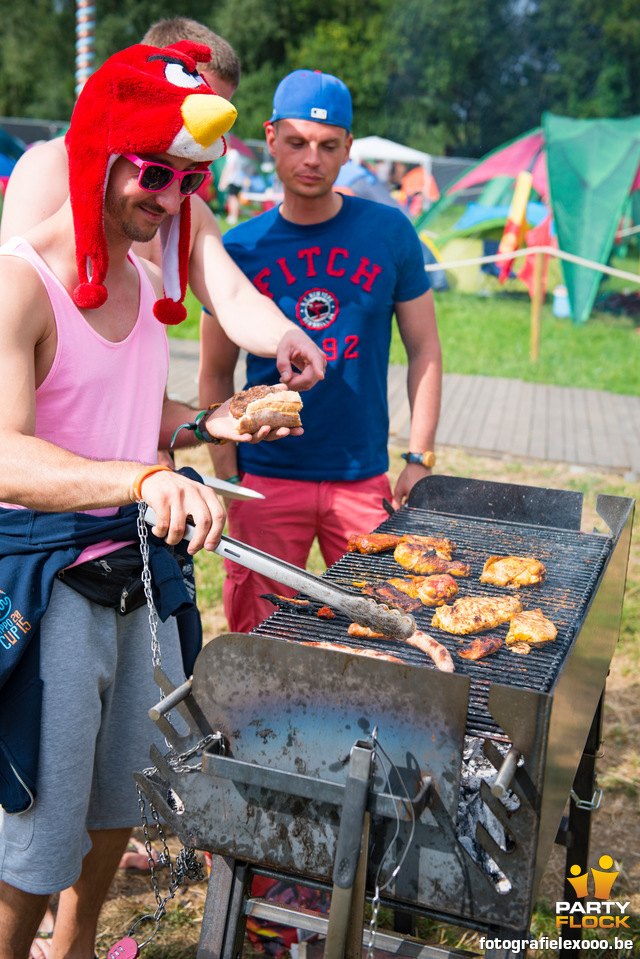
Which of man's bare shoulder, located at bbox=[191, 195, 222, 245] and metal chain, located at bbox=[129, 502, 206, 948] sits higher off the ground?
man's bare shoulder, located at bbox=[191, 195, 222, 245]

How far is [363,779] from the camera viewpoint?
4.81ft

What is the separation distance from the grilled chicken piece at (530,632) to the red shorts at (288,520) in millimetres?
1154

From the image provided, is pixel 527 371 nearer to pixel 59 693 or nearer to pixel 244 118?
pixel 59 693

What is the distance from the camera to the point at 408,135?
25.2 metres

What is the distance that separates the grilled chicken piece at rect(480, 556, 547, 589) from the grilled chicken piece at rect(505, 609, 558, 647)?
27 centimetres

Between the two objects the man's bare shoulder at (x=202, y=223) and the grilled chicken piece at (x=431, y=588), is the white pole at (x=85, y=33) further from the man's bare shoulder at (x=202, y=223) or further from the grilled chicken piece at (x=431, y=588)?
the grilled chicken piece at (x=431, y=588)

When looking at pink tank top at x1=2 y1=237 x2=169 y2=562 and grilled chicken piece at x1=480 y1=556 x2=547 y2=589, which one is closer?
pink tank top at x1=2 y1=237 x2=169 y2=562

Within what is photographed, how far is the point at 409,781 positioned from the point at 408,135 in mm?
26164

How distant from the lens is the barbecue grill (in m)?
1.52

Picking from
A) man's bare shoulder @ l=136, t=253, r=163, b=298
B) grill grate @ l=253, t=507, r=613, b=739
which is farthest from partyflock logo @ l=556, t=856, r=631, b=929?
man's bare shoulder @ l=136, t=253, r=163, b=298

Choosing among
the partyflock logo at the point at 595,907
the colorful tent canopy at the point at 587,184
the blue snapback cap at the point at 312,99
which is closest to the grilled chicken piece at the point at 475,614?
the partyflock logo at the point at 595,907

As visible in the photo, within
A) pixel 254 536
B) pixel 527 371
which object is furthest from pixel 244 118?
pixel 254 536

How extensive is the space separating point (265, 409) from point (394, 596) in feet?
2.09

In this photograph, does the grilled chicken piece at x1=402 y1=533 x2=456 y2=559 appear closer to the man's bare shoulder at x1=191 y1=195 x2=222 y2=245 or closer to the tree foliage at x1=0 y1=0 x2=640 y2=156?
the man's bare shoulder at x1=191 y1=195 x2=222 y2=245
